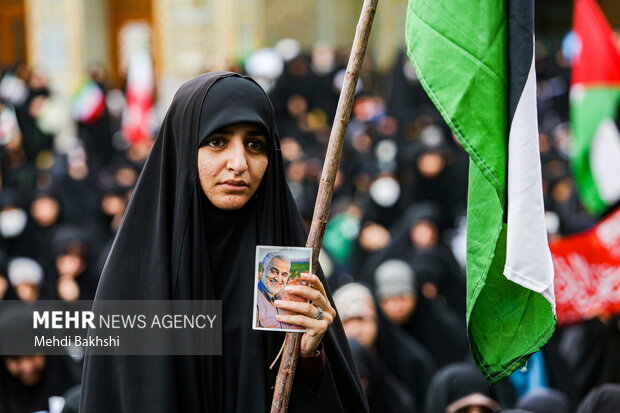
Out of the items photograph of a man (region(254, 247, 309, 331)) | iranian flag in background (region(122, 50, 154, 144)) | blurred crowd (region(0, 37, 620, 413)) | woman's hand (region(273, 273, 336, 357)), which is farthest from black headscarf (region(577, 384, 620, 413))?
iranian flag in background (region(122, 50, 154, 144))

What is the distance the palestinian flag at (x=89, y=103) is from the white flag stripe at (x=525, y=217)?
498 inches

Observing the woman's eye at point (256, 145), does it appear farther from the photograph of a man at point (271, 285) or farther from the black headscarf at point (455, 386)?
the black headscarf at point (455, 386)

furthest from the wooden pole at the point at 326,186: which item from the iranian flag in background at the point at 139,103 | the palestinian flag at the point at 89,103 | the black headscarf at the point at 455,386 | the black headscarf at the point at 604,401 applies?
the palestinian flag at the point at 89,103

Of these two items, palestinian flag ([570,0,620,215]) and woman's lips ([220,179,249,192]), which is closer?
woman's lips ([220,179,249,192])

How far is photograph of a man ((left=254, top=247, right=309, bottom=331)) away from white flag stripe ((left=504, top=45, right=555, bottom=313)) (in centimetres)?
59

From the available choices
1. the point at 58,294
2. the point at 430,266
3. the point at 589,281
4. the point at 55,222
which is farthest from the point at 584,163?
the point at 55,222

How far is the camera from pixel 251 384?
2.79 metres

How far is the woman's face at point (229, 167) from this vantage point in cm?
279

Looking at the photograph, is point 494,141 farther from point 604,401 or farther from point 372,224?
point 372,224

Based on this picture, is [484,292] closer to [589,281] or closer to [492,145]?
[492,145]

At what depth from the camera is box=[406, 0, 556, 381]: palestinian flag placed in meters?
2.95

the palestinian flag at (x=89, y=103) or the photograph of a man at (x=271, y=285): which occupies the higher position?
the palestinian flag at (x=89, y=103)

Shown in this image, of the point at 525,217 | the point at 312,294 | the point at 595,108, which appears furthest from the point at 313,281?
the point at 595,108

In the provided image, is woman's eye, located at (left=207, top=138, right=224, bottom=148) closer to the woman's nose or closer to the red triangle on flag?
the woman's nose
